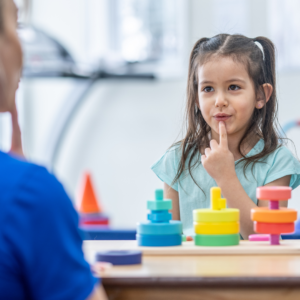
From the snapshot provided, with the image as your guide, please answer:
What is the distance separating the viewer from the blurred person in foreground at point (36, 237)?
1.51 feet

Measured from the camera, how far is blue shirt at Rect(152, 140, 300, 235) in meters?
1.13

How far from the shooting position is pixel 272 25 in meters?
3.29

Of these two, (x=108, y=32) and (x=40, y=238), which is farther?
(x=108, y=32)

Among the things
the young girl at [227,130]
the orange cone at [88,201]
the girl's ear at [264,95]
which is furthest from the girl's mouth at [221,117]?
the orange cone at [88,201]

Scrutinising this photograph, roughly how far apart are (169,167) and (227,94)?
0.24m

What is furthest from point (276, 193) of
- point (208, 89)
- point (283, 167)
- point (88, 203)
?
point (88, 203)

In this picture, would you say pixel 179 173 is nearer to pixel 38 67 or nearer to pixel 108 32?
pixel 38 67

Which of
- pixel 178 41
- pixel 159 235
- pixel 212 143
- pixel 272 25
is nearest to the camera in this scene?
pixel 159 235

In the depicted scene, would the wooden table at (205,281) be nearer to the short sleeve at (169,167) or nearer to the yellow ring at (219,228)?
the yellow ring at (219,228)

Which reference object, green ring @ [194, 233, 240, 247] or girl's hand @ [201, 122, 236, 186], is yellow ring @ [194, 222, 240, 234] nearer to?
green ring @ [194, 233, 240, 247]

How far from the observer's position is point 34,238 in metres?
0.46

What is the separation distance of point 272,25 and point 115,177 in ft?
5.11

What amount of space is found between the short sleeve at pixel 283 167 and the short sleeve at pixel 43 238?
2.37ft

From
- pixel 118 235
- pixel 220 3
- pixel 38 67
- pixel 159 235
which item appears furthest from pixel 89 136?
pixel 159 235
